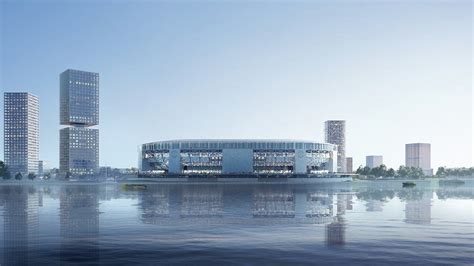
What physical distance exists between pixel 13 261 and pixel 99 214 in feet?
77.9

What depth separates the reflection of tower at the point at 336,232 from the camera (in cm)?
2877

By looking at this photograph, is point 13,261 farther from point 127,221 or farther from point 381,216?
point 381,216

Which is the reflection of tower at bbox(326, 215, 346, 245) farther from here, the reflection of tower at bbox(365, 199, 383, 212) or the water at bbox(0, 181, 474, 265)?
the reflection of tower at bbox(365, 199, 383, 212)

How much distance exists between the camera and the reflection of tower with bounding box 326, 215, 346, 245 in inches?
1133

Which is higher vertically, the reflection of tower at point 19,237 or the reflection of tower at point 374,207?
the reflection of tower at point 19,237

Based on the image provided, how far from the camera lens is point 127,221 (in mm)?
39906

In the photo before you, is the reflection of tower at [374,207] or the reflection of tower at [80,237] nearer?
the reflection of tower at [80,237]

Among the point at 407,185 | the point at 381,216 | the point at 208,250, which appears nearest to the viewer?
the point at 208,250

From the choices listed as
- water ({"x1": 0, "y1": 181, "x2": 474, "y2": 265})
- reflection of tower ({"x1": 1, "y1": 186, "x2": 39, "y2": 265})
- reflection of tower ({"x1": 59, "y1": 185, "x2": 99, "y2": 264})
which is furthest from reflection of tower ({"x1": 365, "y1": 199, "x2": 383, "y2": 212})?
reflection of tower ({"x1": 1, "y1": 186, "x2": 39, "y2": 265})

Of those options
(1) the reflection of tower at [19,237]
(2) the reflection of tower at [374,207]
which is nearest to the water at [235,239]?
(1) the reflection of tower at [19,237]

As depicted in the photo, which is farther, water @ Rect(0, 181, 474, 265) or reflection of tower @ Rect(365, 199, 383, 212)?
reflection of tower @ Rect(365, 199, 383, 212)

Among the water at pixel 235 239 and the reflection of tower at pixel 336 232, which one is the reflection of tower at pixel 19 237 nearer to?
the water at pixel 235 239

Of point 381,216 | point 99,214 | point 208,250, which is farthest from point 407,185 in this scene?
point 208,250

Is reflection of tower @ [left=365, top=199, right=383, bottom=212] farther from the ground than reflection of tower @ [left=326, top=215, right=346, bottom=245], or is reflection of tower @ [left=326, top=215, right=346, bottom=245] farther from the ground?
reflection of tower @ [left=326, top=215, right=346, bottom=245]
